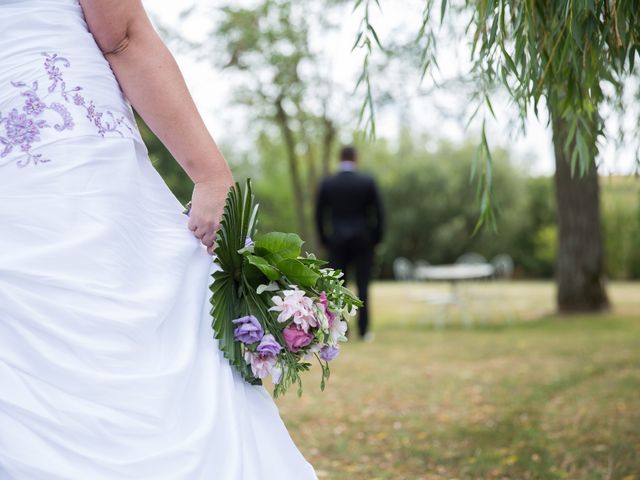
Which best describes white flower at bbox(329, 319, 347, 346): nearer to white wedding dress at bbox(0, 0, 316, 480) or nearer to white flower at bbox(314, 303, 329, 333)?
white flower at bbox(314, 303, 329, 333)

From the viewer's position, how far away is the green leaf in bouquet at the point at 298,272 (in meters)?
2.15

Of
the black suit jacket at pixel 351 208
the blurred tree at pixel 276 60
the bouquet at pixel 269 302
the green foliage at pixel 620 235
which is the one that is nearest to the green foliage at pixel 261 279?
the bouquet at pixel 269 302

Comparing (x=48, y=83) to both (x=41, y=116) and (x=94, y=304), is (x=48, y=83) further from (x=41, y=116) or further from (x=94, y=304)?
(x=94, y=304)

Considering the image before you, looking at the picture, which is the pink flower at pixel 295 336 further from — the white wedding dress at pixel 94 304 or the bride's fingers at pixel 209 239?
the bride's fingers at pixel 209 239

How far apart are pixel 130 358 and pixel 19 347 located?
9.0 inches

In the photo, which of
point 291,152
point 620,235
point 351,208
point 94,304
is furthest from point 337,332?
point 620,235

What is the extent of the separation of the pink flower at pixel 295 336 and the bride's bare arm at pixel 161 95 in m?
0.29

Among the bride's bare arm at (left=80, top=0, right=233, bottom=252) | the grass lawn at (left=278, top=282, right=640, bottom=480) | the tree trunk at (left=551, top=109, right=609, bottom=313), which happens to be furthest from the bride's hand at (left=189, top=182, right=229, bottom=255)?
the tree trunk at (left=551, top=109, right=609, bottom=313)

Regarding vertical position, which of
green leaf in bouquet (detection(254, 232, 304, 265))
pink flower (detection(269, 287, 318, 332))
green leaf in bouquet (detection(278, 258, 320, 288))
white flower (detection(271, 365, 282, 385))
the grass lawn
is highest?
green leaf in bouquet (detection(254, 232, 304, 265))

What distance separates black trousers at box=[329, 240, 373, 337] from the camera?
10.0 metres

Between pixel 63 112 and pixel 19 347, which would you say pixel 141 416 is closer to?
pixel 19 347

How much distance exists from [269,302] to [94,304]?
49cm

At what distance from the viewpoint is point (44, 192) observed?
183 cm

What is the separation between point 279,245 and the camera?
7.07 feet
